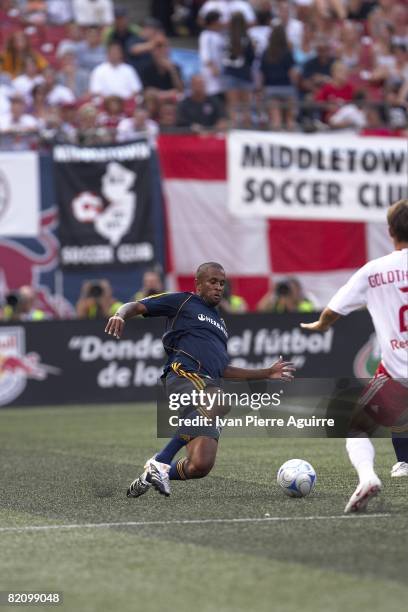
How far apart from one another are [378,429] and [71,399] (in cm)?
1046

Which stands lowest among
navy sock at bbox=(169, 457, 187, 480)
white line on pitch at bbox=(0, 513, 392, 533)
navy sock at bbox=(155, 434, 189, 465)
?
navy sock at bbox=(169, 457, 187, 480)

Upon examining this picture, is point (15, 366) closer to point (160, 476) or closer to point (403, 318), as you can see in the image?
point (160, 476)

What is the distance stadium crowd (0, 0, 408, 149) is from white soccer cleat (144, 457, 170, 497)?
11192mm

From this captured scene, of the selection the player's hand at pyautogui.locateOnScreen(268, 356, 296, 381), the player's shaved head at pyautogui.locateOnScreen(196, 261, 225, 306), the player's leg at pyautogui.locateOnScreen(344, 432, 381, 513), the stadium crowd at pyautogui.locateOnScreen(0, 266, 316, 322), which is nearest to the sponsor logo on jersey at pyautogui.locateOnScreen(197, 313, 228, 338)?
the player's shaved head at pyautogui.locateOnScreen(196, 261, 225, 306)

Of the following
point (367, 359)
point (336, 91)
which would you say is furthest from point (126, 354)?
point (336, 91)

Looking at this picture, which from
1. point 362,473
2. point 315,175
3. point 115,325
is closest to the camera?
point 362,473

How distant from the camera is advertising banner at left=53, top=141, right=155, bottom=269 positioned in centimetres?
1952

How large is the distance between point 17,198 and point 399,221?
12.0m

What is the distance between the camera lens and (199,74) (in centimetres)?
2156

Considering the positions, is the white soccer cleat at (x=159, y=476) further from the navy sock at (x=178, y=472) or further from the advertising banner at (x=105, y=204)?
the advertising banner at (x=105, y=204)

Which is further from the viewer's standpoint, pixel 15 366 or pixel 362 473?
pixel 15 366

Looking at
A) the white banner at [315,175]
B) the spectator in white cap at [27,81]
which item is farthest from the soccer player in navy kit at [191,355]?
the spectator in white cap at [27,81]

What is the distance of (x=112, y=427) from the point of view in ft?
50.2

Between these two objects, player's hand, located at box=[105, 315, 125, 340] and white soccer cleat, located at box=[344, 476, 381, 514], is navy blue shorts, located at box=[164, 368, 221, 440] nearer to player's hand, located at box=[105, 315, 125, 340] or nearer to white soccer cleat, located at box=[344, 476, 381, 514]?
player's hand, located at box=[105, 315, 125, 340]
